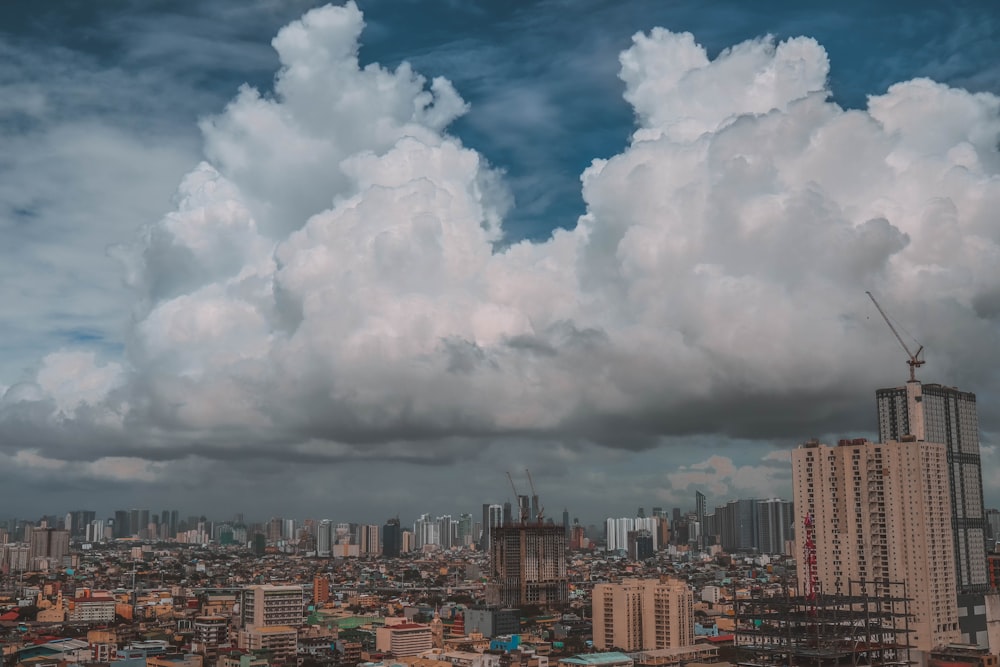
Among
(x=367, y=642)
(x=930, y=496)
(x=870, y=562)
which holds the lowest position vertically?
(x=367, y=642)

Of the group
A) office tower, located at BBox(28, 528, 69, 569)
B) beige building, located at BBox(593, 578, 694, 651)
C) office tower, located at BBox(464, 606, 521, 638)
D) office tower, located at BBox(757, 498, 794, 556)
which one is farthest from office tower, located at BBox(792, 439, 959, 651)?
office tower, located at BBox(28, 528, 69, 569)

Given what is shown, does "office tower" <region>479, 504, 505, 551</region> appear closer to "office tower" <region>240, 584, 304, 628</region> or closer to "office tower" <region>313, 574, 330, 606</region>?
"office tower" <region>313, 574, 330, 606</region>

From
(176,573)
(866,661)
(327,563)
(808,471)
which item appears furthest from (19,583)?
(866,661)

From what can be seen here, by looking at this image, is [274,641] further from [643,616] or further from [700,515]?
[700,515]

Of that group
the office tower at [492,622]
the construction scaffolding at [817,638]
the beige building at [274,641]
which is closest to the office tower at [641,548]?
the office tower at [492,622]

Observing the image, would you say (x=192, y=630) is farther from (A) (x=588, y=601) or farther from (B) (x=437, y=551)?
(B) (x=437, y=551)

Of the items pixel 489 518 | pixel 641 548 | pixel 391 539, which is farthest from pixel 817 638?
pixel 391 539
